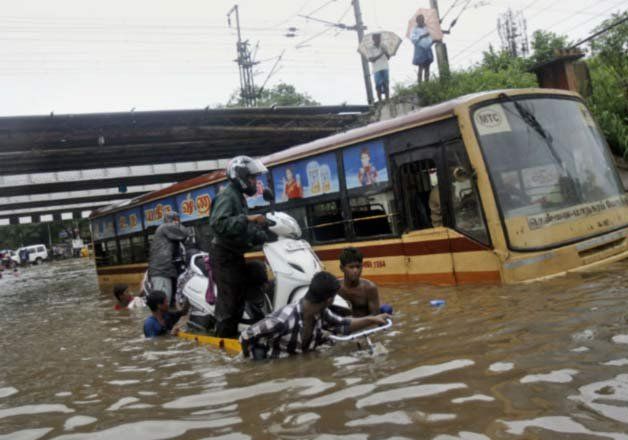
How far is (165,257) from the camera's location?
342 inches

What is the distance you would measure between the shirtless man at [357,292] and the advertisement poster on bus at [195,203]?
7.85 meters

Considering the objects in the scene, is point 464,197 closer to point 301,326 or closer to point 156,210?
point 301,326

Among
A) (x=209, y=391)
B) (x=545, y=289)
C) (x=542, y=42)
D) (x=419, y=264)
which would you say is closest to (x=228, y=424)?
(x=209, y=391)

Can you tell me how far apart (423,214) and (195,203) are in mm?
6697

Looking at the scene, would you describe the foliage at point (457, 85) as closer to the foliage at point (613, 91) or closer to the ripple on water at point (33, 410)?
the foliage at point (613, 91)

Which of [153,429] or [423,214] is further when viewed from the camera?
[423,214]

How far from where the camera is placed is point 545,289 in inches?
254

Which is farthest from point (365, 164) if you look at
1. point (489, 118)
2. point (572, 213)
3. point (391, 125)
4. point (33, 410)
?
point (33, 410)

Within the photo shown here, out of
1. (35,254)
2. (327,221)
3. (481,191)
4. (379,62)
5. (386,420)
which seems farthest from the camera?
(35,254)

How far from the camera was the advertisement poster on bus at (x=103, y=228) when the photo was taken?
716 inches

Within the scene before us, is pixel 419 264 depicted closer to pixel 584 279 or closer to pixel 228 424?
pixel 584 279

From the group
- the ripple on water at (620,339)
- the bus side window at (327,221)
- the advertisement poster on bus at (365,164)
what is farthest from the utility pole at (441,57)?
the ripple on water at (620,339)

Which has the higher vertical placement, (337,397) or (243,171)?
(243,171)

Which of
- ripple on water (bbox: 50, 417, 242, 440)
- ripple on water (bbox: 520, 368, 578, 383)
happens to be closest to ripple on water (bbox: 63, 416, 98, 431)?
ripple on water (bbox: 50, 417, 242, 440)
